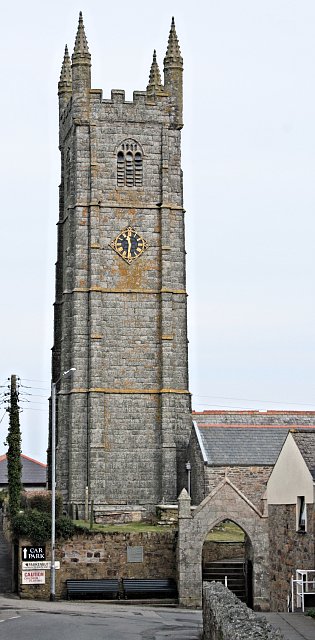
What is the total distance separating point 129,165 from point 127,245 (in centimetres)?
474

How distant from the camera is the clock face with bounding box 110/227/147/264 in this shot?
67.4 metres

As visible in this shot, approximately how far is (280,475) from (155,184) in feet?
103

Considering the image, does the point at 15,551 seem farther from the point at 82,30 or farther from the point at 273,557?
the point at 82,30

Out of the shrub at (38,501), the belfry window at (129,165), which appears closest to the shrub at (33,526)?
the shrub at (38,501)

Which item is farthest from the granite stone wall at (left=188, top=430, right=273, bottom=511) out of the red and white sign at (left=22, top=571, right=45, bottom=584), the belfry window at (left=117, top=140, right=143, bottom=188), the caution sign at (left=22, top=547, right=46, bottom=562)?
the belfry window at (left=117, top=140, right=143, bottom=188)

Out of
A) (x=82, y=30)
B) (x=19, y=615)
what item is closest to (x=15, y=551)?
(x=19, y=615)

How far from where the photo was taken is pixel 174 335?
67.4m

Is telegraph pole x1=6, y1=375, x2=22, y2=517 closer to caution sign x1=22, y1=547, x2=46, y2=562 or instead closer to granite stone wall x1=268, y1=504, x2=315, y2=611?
caution sign x1=22, y1=547, x2=46, y2=562

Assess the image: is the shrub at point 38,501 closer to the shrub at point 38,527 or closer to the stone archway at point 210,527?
the shrub at point 38,527

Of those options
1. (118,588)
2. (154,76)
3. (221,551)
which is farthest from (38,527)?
(154,76)

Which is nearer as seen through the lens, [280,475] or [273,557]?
[280,475]

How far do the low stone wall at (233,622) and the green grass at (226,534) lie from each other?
2677 cm

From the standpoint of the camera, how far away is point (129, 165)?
6831 centimetres

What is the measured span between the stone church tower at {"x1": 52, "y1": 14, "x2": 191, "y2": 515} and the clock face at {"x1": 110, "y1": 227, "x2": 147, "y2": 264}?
0.06 m
